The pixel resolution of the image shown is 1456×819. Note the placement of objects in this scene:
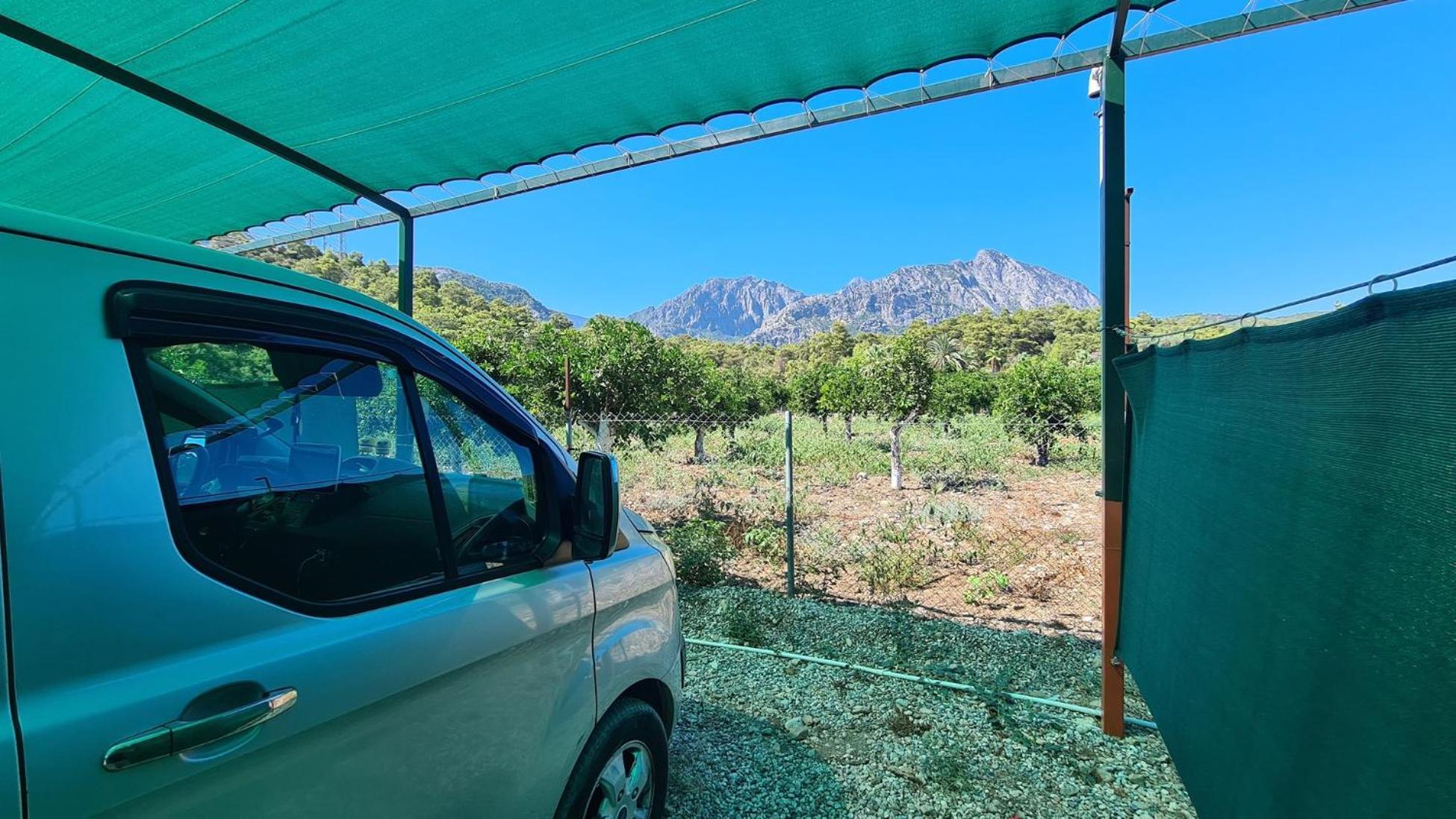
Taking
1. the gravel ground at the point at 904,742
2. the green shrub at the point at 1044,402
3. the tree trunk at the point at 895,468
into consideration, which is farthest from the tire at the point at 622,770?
the green shrub at the point at 1044,402

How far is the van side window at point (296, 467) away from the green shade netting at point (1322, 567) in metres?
1.86

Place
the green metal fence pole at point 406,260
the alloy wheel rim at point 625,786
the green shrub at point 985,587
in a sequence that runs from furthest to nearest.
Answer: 1. the green shrub at point 985,587
2. the green metal fence pole at point 406,260
3. the alloy wheel rim at point 625,786

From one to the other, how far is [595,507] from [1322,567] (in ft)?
5.48

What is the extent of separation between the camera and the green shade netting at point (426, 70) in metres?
2.63

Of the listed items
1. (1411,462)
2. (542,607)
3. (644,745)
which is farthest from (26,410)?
(1411,462)

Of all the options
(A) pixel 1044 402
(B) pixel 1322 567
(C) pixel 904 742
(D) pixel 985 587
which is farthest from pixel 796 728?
(A) pixel 1044 402

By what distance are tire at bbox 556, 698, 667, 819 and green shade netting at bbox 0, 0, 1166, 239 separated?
2852 millimetres

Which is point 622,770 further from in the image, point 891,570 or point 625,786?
point 891,570

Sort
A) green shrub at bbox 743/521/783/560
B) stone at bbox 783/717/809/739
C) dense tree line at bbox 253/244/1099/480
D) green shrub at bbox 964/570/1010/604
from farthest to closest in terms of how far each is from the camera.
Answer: dense tree line at bbox 253/244/1099/480 < green shrub at bbox 743/521/783/560 < green shrub at bbox 964/570/1010/604 < stone at bbox 783/717/809/739

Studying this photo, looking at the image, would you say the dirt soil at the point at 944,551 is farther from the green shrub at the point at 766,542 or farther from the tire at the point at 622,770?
the tire at the point at 622,770

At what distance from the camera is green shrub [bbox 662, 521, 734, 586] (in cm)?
570

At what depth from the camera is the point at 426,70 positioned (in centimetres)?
306

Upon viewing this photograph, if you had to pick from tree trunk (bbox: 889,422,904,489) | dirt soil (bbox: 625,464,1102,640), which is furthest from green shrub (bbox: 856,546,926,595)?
tree trunk (bbox: 889,422,904,489)

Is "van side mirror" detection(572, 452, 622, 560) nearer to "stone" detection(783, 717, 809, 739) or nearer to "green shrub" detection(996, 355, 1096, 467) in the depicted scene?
"stone" detection(783, 717, 809, 739)
